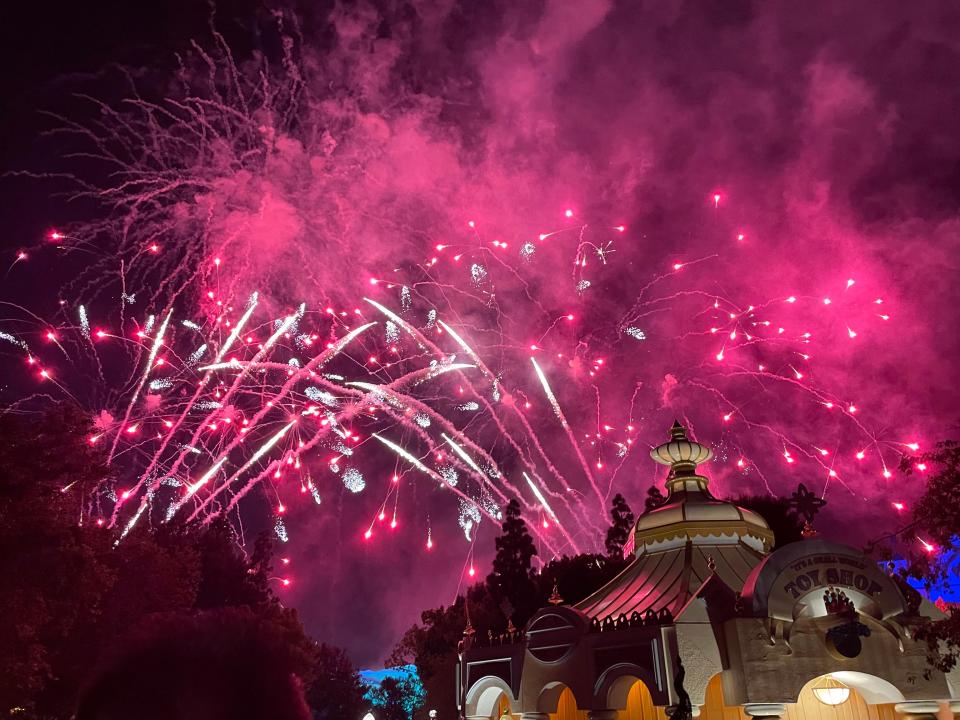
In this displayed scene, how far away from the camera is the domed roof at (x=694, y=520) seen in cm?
2228

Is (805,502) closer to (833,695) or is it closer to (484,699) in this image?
(833,695)

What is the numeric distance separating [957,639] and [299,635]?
110 ft

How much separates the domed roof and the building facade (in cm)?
125

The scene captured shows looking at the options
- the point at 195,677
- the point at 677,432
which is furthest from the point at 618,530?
the point at 195,677

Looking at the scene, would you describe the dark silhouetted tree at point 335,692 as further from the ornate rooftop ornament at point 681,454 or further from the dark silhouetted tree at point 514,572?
the ornate rooftop ornament at point 681,454

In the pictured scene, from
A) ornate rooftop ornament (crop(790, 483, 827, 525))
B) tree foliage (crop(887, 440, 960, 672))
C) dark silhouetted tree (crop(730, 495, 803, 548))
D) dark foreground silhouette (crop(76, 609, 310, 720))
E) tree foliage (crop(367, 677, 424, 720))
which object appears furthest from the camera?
tree foliage (crop(367, 677, 424, 720))

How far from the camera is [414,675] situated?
69.8m

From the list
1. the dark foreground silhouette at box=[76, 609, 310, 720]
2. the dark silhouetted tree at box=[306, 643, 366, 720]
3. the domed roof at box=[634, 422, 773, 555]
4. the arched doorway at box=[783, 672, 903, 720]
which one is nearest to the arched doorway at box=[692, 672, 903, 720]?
the arched doorway at box=[783, 672, 903, 720]

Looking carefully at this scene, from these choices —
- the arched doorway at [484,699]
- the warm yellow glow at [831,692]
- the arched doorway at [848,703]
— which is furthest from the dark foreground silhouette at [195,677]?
the arched doorway at [484,699]

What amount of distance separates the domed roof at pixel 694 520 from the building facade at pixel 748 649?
4.11ft

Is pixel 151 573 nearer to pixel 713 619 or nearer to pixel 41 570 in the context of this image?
pixel 41 570

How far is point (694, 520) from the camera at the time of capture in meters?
22.4

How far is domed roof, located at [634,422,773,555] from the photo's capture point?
2228 cm

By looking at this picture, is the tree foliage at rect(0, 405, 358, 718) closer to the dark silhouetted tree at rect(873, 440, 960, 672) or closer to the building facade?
the building facade
